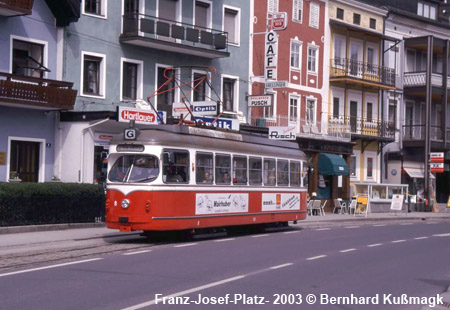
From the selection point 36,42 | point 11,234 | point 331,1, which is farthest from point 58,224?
point 331,1

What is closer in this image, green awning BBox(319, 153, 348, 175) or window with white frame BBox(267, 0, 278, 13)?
window with white frame BBox(267, 0, 278, 13)

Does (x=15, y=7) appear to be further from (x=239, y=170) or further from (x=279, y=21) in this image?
(x=279, y=21)

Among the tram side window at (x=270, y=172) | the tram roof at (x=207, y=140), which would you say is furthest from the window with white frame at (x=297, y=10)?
the tram side window at (x=270, y=172)

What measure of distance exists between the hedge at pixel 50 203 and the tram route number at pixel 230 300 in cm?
1184

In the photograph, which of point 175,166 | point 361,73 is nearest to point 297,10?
point 361,73

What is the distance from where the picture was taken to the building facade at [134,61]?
90.3 feet

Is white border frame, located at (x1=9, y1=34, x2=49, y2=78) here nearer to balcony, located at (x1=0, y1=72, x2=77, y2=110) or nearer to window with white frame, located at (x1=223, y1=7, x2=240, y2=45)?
balcony, located at (x1=0, y1=72, x2=77, y2=110)

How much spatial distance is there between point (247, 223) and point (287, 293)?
10.7m

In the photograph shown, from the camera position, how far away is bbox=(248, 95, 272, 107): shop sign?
34.9 metres

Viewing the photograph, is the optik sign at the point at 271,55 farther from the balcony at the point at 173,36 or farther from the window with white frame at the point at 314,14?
the window with white frame at the point at 314,14

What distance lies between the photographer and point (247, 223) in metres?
22.1

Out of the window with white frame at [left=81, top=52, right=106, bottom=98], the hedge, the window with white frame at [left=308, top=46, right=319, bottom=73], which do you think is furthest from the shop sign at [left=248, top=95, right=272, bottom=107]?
the hedge

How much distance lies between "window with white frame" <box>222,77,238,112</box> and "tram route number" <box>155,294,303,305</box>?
2441cm

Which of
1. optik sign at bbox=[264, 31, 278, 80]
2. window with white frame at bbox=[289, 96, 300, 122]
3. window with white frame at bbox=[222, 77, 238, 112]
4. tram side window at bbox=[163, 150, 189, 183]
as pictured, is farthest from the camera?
window with white frame at bbox=[289, 96, 300, 122]
